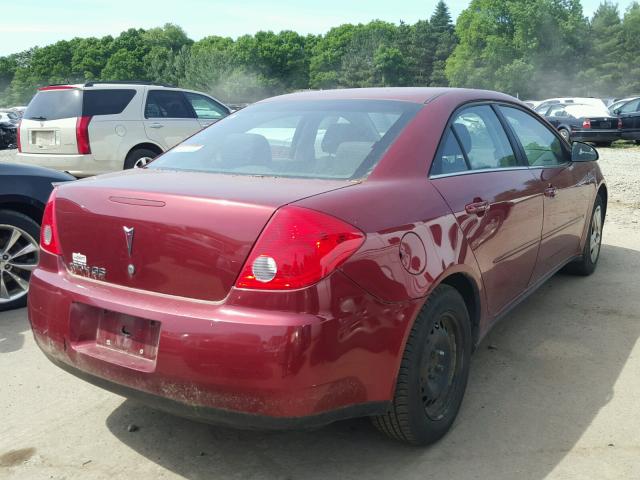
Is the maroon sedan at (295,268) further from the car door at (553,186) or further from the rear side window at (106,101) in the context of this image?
the rear side window at (106,101)

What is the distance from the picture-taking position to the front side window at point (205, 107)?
35.7ft

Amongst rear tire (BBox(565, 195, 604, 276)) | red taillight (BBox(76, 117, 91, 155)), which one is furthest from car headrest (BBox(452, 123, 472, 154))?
red taillight (BBox(76, 117, 91, 155))

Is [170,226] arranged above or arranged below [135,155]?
above

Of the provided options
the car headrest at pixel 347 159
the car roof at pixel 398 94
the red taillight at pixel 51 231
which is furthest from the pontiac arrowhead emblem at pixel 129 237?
the car roof at pixel 398 94

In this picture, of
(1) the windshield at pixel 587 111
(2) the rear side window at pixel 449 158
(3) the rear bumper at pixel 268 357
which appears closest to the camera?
(3) the rear bumper at pixel 268 357

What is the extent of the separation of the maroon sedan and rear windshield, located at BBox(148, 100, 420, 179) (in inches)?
0.5

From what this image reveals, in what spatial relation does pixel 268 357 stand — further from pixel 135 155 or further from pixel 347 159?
pixel 135 155

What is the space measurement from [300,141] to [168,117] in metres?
7.46

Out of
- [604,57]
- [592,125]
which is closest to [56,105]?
[592,125]

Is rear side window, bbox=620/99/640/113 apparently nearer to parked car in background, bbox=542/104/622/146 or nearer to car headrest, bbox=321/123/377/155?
parked car in background, bbox=542/104/622/146

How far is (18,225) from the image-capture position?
4746mm

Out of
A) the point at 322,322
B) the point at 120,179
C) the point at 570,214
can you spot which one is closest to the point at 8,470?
the point at 120,179

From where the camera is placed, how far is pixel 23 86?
4727 inches

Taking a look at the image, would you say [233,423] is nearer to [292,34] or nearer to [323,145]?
[323,145]
